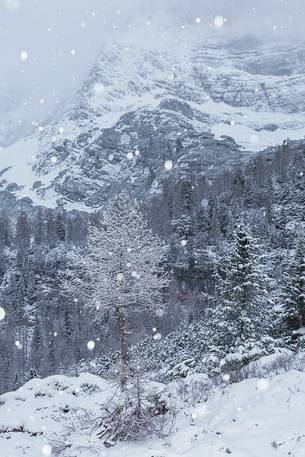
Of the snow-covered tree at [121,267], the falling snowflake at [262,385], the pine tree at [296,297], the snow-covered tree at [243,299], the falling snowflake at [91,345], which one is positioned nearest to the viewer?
the falling snowflake at [262,385]

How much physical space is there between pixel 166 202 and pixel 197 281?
138 ft

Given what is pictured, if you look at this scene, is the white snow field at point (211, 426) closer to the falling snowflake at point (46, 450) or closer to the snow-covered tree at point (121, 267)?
the falling snowflake at point (46, 450)

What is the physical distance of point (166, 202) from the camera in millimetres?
136625

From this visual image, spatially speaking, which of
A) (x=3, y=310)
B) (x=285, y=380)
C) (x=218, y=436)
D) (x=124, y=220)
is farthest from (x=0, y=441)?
(x=3, y=310)

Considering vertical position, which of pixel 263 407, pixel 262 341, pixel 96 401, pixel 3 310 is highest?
pixel 263 407

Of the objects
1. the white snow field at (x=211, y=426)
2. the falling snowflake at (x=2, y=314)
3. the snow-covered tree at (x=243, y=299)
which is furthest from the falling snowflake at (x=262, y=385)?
the falling snowflake at (x=2, y=314)

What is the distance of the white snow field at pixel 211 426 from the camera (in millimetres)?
8570

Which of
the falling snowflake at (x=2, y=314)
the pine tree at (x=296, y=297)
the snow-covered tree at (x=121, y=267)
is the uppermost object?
the snow-covered tree at (x=121, y=267)

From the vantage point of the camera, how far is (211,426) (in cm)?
1074

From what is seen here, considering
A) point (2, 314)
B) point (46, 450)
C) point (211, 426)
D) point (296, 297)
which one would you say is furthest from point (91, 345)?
point (211, 426)

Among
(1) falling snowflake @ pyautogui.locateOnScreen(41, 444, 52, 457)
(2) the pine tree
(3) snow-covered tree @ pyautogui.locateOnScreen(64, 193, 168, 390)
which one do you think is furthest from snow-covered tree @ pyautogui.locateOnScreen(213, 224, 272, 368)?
(1) falling snowflake @ pyautogui.locateOnScreen(41, 444, 52, 457)

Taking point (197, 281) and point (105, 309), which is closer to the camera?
point (105, 309)

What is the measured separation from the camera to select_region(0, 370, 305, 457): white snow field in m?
8.57

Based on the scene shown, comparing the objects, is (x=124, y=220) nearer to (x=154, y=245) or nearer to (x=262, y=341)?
(x=154, y=245)
